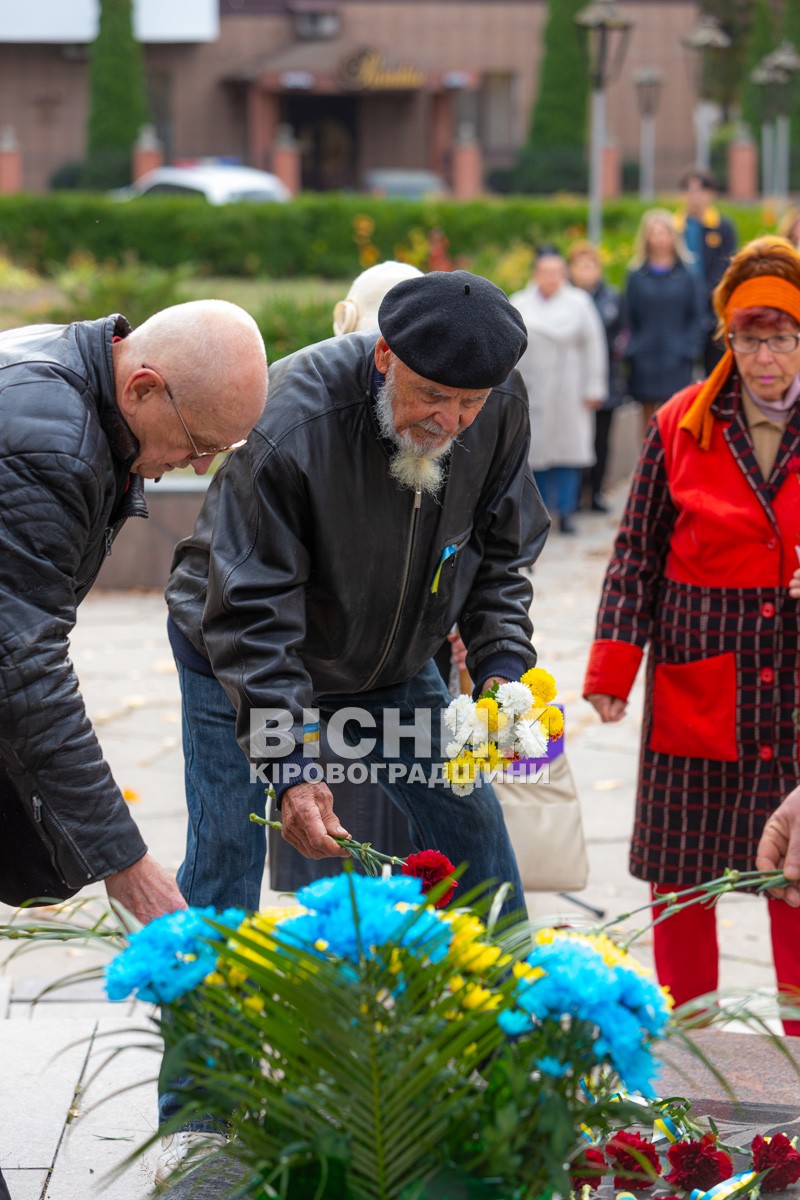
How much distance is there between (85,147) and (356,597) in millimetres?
43226

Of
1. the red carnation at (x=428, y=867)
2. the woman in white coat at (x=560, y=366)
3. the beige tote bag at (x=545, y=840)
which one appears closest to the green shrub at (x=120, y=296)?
the woman in white coat at (x=560, y=366)

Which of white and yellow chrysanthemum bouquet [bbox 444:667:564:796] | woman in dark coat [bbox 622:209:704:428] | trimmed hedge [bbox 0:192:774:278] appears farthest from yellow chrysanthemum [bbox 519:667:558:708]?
trimmed hedge [bbox 0:192:774:278]

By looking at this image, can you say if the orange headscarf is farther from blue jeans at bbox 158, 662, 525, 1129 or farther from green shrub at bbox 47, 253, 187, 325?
green shrub at bbox 47, 253, 187, 325

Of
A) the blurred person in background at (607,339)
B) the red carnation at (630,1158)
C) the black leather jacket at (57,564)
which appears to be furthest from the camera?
the blurred person in background at (607,339)

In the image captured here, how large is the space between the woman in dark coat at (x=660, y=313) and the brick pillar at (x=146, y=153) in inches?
1251

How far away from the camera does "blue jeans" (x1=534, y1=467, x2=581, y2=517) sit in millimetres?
10969

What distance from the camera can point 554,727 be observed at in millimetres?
3139

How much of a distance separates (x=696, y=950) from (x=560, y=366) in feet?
23.7

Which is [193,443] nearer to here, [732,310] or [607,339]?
[732,310]

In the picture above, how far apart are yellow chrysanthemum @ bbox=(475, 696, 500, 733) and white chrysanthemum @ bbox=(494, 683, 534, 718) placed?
0.7 inches

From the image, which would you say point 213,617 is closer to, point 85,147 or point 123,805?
point 123,805

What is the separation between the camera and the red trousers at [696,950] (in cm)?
380

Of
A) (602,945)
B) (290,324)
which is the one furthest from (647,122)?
(602,945)

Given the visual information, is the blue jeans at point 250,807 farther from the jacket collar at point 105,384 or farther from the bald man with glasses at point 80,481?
the jacket collar at point 105,384
